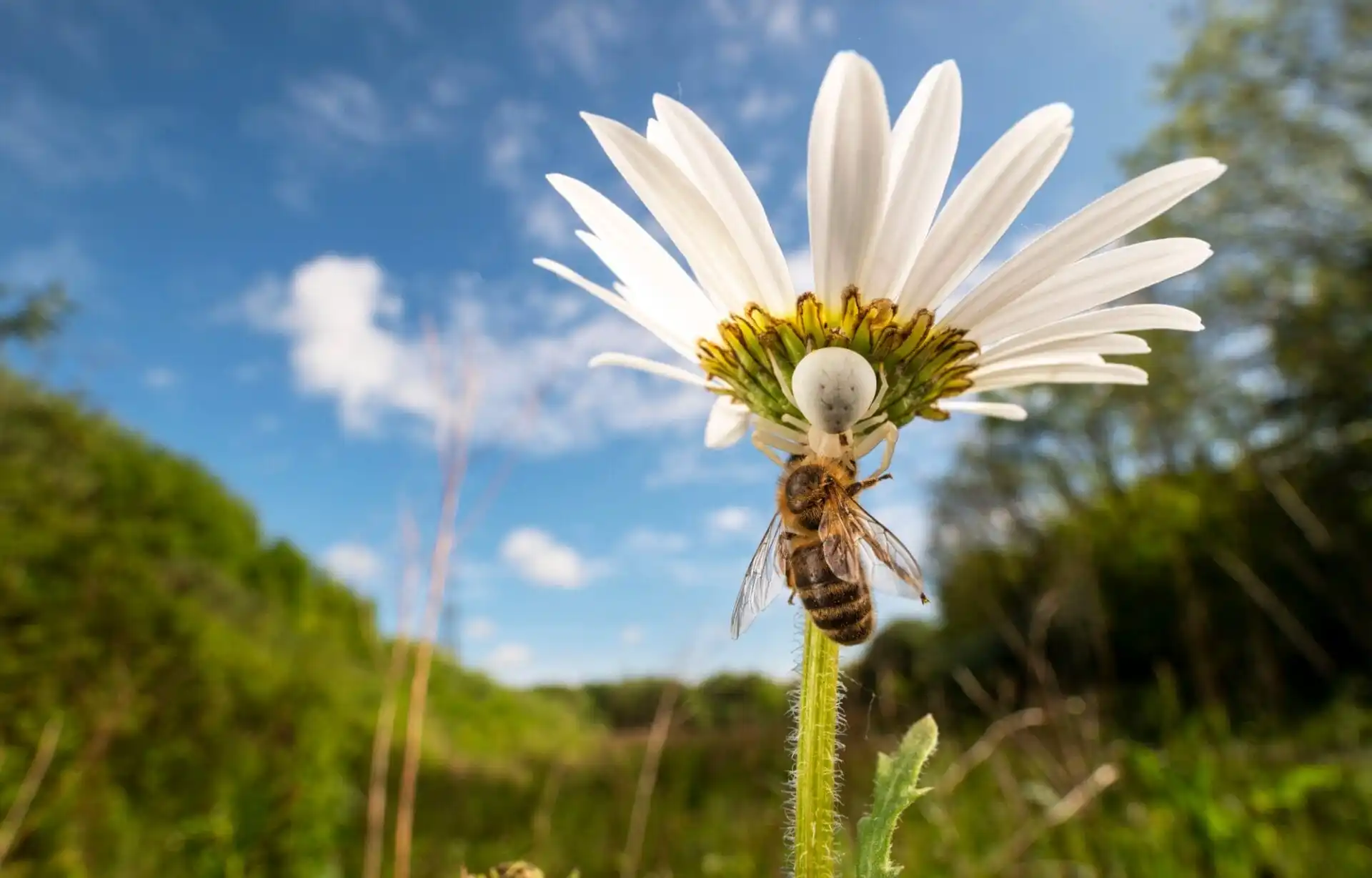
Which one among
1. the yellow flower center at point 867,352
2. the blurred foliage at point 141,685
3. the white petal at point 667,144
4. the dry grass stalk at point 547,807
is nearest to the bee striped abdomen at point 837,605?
Result: the yellow flower center at point 867,352

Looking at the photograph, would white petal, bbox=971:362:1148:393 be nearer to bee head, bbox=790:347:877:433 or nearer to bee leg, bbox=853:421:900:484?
bee leg, bbox=853:421:900:484

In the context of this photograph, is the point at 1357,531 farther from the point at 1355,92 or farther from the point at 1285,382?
the point at 1355,92

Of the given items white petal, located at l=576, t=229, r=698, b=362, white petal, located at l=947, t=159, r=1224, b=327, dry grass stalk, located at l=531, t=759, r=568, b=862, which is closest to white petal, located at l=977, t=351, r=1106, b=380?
white petal, located at l=947, t=159, r=1224, b=327

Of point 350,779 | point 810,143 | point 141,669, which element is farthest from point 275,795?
point 810,143

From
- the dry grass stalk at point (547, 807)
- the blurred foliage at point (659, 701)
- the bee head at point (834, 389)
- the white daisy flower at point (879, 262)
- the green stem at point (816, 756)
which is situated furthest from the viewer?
the blurred foliage at point (659, 701)

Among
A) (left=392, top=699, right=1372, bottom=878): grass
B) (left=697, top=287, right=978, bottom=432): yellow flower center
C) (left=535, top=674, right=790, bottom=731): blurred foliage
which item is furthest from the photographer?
(left=535, top=674, right=790, bottom=731): blurred foliage

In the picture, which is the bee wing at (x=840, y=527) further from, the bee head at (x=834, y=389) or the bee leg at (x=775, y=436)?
the bee head at (x=834, y=389)

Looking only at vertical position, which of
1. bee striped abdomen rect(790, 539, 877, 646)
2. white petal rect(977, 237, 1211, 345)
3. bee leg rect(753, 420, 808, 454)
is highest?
white petal rect(977, 237, 1211, 345)

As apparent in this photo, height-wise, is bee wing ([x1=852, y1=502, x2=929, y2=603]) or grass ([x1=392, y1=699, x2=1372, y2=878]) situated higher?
bee wing ([x1=852, y1=502, x2=929, y2=603])
